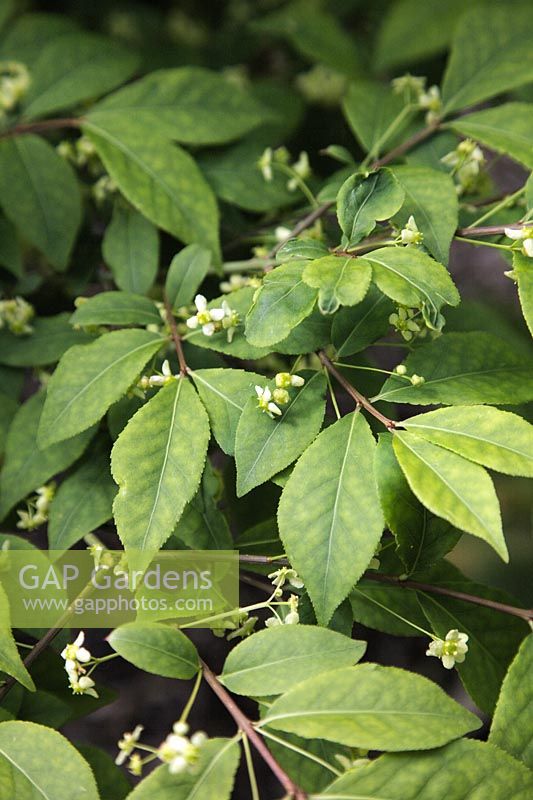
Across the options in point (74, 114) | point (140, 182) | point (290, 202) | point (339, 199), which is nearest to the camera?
point (339, 199)

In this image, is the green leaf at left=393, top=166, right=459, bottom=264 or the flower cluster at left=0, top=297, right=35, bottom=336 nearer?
the green leaf at left=393, top=166, right=459, bottom=264

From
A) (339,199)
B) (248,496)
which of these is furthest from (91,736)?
(339,199)

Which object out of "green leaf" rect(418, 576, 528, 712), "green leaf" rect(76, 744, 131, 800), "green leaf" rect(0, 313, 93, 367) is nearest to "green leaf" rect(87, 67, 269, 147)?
"green leaf" rect(0, 313, 93, 367)

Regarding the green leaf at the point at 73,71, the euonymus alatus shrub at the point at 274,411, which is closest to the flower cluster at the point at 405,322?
the euonymus alatus shrub at the point at 274,411

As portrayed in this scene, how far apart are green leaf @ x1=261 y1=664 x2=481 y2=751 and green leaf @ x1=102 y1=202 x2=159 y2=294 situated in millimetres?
697

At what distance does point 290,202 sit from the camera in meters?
1.39

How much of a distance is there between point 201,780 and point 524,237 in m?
0.67

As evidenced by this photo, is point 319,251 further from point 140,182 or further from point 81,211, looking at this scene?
point 81,211

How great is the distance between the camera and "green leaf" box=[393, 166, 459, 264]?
3.25 feet

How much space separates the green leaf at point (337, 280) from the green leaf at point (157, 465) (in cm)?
21

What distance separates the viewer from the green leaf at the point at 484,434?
79cm

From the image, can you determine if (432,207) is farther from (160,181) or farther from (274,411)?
(160,181)

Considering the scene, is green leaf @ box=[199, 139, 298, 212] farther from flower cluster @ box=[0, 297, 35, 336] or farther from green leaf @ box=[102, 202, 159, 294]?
flower cluster @ box=[0, 297, 35, 336]

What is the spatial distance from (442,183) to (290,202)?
39 centimetres
